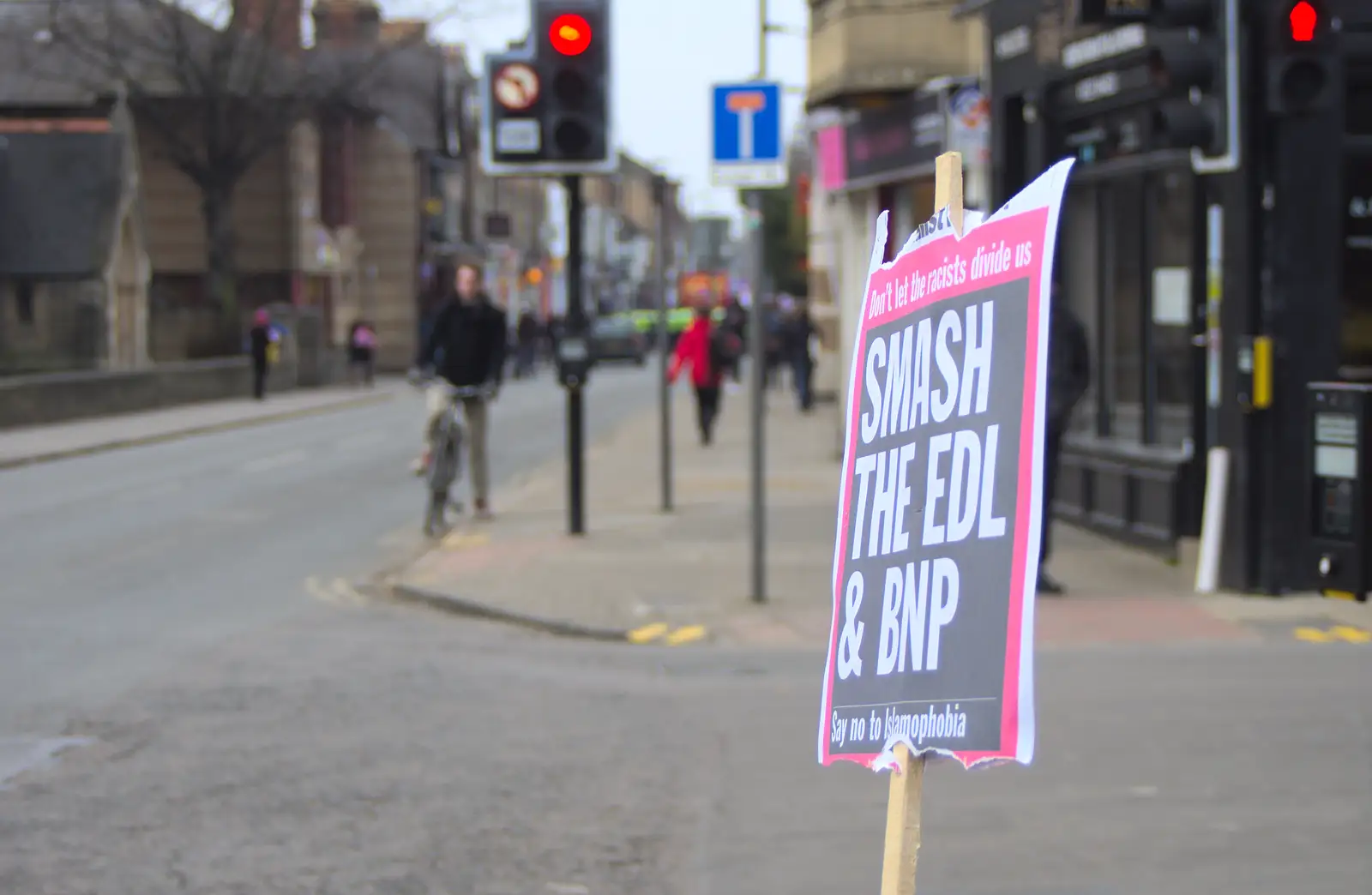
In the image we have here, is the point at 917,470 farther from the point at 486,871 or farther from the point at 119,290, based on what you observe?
the point at 119,290

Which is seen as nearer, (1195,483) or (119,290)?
(1195,483)

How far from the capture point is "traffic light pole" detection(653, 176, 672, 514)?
53.0ft

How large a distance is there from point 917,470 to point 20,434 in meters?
24.1

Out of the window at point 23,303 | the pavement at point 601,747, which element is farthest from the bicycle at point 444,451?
the window at point 23,303

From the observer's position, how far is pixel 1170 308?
43.3 feet

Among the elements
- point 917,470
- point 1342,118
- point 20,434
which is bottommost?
point 20,434

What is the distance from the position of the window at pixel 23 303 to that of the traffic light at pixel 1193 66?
27956mm

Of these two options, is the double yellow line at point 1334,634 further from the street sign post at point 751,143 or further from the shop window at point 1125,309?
the shop window at point 1125,309

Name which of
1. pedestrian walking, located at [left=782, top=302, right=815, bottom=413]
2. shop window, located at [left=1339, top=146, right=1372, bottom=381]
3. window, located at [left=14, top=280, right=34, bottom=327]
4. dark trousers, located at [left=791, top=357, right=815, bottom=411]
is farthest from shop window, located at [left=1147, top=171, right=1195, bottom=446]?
window, located at [left=14, top=280, right=34, bottom=327]

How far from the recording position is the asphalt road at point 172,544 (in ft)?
30.3

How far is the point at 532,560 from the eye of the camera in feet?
42.1

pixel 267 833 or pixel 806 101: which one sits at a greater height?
pixel 806 101

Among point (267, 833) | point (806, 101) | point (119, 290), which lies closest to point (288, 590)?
point (267, 833)

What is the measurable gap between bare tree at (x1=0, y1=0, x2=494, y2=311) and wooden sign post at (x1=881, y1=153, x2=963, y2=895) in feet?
133
